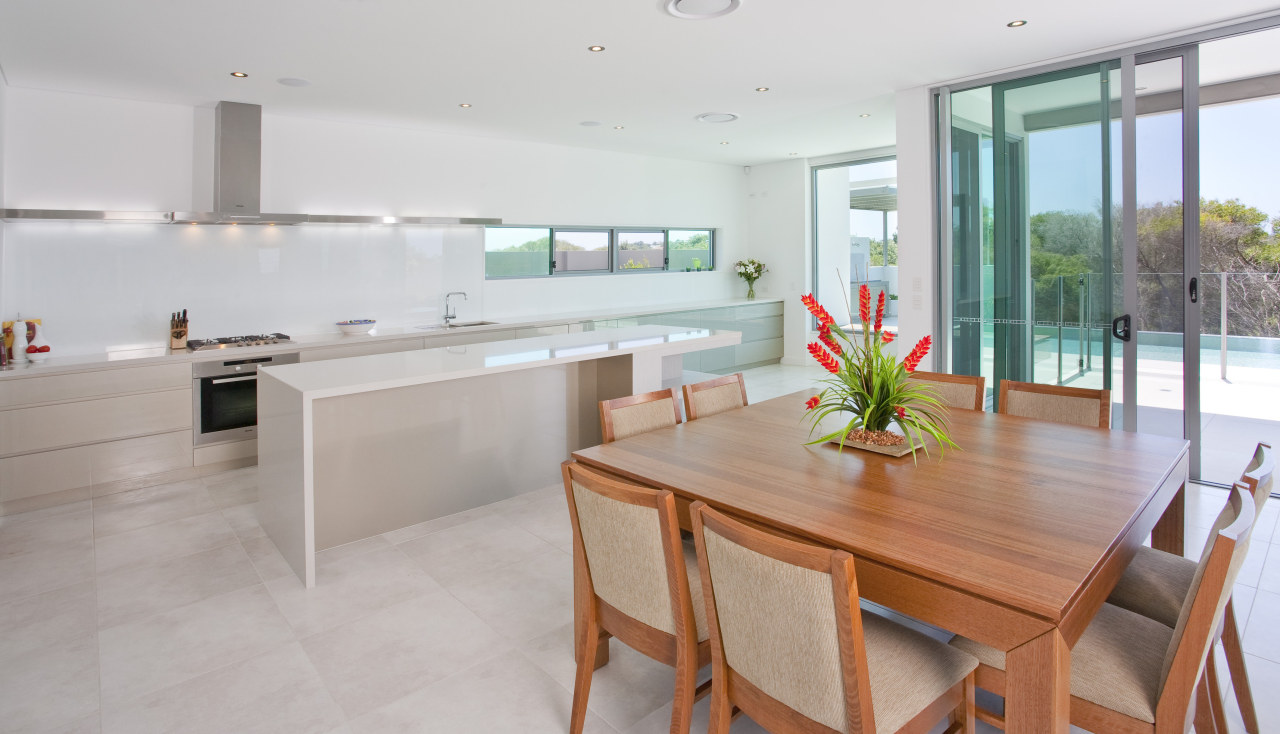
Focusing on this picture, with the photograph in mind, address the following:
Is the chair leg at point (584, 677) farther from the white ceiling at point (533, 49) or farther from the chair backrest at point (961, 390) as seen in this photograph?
the white ceiling at point (533, 49)

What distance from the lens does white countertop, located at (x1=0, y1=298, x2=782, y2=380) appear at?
400 cm

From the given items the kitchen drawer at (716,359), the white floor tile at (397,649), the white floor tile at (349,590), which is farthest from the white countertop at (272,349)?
the white floor tile at (397,649)

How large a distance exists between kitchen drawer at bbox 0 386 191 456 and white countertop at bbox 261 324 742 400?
1500 millimetres

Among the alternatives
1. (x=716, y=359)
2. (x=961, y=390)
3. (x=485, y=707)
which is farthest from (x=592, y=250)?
(x=485, y=707)

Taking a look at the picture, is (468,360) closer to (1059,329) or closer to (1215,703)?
(1215,703)

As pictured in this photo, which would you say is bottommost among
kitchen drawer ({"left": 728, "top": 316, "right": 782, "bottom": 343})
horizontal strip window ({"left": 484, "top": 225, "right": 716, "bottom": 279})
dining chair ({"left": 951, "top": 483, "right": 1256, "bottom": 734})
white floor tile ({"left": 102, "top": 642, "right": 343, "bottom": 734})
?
white floor tile ({"left": 102, "top": 642, "right": 343, "bottom": 734})

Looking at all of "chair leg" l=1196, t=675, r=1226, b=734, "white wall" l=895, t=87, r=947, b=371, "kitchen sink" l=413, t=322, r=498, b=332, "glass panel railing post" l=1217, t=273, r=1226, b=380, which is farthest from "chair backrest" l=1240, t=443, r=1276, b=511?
"kitchen sink" l=413, t=322, r=498, b=332

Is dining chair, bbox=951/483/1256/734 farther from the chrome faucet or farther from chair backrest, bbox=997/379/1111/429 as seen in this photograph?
the chrome faucet

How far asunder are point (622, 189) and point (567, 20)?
411cm

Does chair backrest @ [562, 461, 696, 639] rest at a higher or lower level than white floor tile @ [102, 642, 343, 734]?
higher

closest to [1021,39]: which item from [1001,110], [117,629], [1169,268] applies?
[1001,110]

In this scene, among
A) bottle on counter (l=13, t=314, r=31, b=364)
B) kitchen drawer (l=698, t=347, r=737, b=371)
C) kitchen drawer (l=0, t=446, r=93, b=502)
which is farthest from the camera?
kitchen drawer (l=698, t=347, r=737, b=371)

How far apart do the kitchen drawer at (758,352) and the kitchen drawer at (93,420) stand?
5.46 m

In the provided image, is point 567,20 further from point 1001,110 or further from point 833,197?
point 833,197
